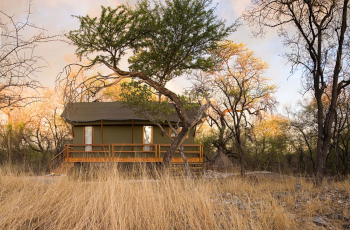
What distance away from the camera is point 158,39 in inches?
458

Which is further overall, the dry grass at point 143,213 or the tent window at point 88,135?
the tent window at point 88,135

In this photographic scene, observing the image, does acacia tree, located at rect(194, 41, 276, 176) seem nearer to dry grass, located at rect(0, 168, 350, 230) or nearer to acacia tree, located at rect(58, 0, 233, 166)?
acacia tree, located at rect(58, 0, 233, 166)

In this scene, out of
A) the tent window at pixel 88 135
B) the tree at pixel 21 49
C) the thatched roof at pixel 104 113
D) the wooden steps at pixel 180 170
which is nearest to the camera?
the tree at pixel 21 49

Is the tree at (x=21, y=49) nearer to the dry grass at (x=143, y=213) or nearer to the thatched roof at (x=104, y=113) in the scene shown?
the dry grass at (x=143, y=213)

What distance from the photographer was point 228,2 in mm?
12906

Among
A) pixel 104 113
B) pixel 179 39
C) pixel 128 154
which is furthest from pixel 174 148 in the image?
pixel 104 113

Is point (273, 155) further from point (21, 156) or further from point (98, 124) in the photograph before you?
point (21, 156)

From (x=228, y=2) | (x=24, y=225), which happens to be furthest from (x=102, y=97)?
(x=24, y=225)

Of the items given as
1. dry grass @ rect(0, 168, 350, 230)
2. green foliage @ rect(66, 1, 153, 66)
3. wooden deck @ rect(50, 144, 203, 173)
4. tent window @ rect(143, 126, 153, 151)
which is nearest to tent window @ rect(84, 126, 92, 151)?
wooden deck @ rect(50, 144, 203, 173)

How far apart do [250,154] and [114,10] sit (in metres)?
14.3

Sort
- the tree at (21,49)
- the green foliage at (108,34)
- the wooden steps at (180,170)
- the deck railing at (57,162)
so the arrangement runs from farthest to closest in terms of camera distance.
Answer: the deck railing at (57,162) → the wooden steps at (180,170) → the green foliage at (108,34) → the tree at (21,49)

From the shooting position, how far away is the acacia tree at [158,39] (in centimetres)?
1022

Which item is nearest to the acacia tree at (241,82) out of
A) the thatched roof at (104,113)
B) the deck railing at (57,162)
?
the thatched roof at (104,113)

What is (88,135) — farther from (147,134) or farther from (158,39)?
(158,39)
